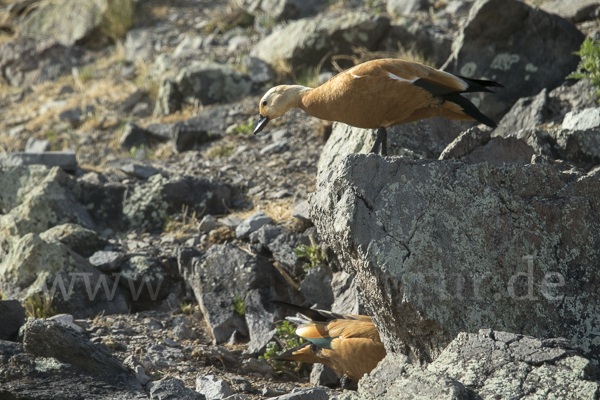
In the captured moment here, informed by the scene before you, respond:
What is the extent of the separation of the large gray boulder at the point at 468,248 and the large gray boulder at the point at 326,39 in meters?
6.30

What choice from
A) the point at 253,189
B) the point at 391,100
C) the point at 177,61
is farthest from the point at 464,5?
the point at 391,100

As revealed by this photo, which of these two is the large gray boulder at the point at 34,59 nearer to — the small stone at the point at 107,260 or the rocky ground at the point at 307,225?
the rocky ground at the point at 307,225

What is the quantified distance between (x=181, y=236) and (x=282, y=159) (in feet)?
5.84

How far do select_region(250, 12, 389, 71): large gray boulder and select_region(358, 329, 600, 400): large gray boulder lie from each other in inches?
281

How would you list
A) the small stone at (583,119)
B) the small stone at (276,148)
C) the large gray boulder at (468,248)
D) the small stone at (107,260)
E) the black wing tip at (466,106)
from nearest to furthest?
the large gray boulder at (468,248) < the black wing tip at (466,106) < the small stone at (583,119) < the small stone at (107,260) < the small stone at (276,148)

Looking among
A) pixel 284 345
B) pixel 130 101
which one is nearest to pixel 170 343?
pixel 284 345

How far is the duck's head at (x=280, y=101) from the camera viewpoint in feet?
14.3

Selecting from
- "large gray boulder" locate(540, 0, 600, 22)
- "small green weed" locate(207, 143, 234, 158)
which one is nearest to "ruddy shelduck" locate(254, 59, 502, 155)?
"small green weed" locate(207, 143, 234, 158)

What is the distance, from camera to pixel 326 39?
9164 millimetres

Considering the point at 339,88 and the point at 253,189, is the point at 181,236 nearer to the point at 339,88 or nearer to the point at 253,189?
the point at 253,189

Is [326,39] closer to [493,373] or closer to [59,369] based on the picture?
[59,369]

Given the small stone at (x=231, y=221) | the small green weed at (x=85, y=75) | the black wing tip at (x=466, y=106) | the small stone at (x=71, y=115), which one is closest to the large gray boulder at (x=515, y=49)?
the black wing tip at (x=466, y=106)

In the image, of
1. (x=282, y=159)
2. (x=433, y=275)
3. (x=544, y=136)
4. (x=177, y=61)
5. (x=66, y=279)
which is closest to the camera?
(x=433, y=275)

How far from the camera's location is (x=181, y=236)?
5820 mm
